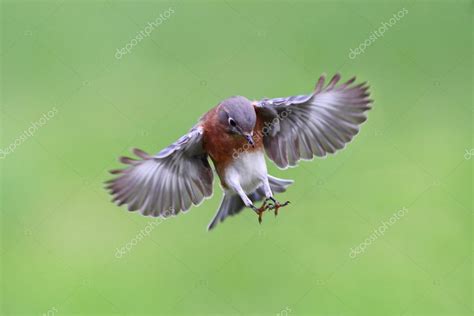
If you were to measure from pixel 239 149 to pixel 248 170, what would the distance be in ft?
0.48

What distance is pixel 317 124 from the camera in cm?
543

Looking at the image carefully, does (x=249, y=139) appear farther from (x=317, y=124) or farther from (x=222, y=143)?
(x=317, y=124)

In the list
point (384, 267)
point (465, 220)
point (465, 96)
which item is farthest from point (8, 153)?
point (465, 96)

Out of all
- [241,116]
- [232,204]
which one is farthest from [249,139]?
[232,204]

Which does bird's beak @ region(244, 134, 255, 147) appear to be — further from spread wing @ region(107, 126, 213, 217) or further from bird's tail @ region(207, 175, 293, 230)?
bird's tail @ region(207, 175, 293, 230)

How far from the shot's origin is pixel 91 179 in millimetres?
9648

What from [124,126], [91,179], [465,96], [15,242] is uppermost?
[465,96]

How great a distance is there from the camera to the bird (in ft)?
16.0

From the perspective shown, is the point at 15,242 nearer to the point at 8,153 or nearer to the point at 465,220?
the point at 8,153

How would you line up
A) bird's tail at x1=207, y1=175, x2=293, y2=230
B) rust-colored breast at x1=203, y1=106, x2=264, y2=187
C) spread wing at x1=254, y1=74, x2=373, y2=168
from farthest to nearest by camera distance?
bird's tail at x1=207, y1=175, x2=293, y2=230 → spread wing at x1=254, y1=74, x2=373, y2=168 → rust-colored breast at x1=203, y1=106, x2=264, y2=187

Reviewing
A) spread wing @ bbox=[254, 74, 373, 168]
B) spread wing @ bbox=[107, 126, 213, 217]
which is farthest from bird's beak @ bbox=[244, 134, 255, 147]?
spread wing @ bbox=[254, 74, 373, 168]

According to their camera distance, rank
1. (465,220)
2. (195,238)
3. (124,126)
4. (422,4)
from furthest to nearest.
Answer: (422,4) < (124,126) < (465,220) < (195,238)

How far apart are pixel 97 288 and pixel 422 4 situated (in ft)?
24.8

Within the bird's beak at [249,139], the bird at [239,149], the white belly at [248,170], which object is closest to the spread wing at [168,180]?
the bird at [239,149]
